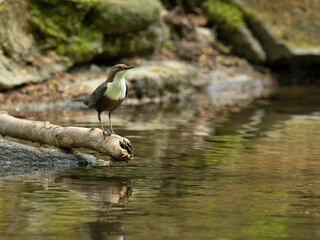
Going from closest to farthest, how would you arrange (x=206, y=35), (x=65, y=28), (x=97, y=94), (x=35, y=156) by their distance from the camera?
1. (x=97, y=94)
2. (x=35, y=156)
3. (x=65, y=28)
4. (x=206, y=35)

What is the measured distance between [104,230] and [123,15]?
50.5ft

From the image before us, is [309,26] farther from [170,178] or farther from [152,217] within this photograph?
[152,217]

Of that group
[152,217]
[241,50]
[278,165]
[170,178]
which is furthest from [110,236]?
[241,50]

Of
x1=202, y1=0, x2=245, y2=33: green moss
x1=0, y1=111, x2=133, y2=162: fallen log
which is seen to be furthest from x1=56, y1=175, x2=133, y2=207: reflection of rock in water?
x1=202, y1=0, x2=245, y2=33: green moss

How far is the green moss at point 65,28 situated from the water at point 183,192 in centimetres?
682

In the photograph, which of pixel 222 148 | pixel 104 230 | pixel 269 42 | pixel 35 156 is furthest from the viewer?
pixel 269 42

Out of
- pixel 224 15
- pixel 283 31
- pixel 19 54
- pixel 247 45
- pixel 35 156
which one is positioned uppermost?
pixel 224 15

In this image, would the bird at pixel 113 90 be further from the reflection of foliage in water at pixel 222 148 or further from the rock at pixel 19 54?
the rock at pixel 19 54

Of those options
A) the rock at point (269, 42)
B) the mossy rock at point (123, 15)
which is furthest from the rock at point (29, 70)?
the rock at point (269, 42)

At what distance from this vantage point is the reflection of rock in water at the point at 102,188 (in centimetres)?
695

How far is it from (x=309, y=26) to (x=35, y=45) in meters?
13.1

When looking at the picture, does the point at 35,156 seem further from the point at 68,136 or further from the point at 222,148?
the point at 222,148

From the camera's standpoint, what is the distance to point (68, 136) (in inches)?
341

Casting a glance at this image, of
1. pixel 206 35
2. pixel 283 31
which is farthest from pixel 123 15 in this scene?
pixel 283 31
